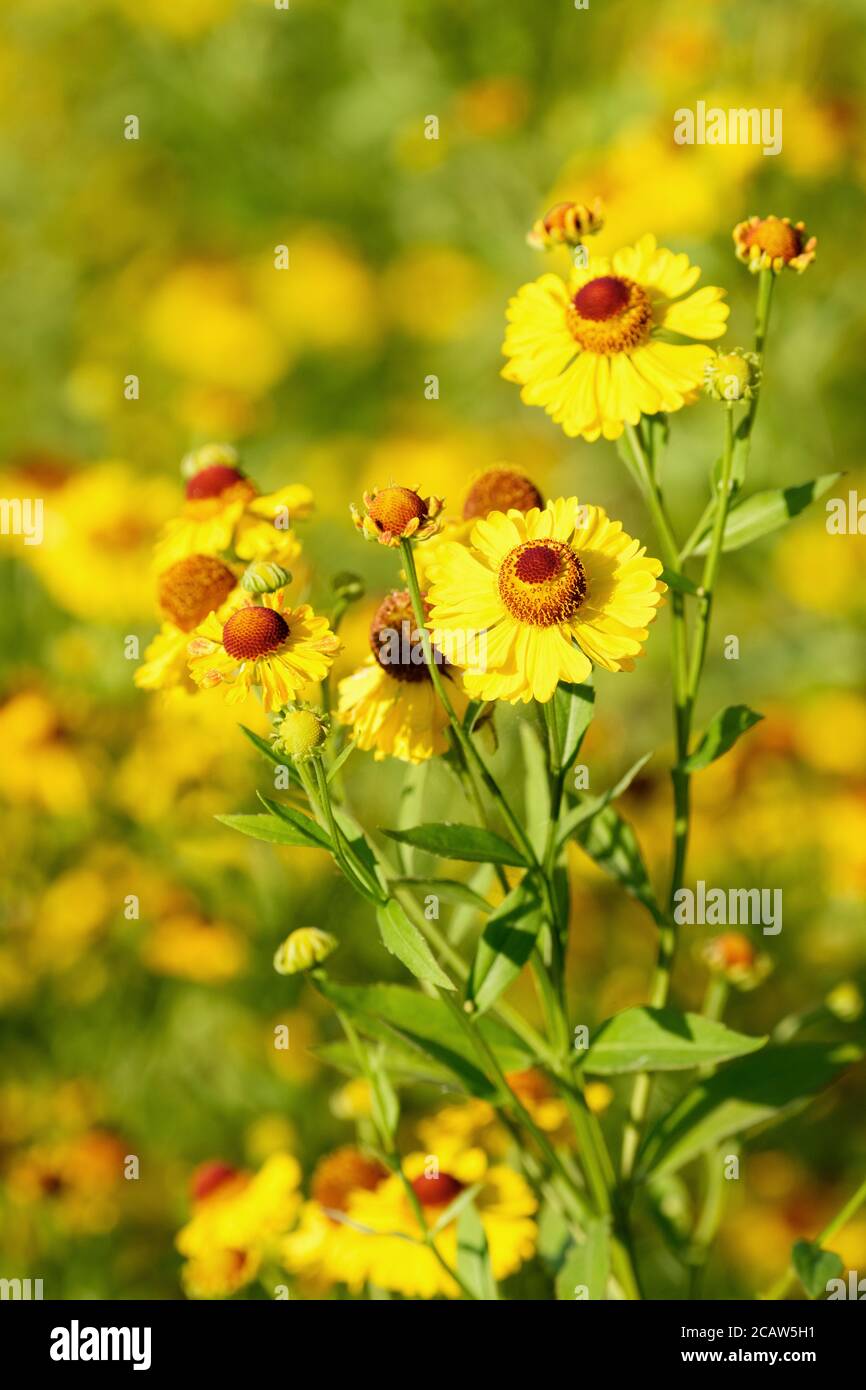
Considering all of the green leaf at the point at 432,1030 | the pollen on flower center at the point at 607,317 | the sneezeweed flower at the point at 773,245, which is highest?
the sneezeweed flower at the point at 773,245

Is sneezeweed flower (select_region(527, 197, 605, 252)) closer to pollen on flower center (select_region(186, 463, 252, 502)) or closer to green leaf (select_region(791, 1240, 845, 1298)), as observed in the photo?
pollen on flower center (select_region(186, 463, 252, 502))

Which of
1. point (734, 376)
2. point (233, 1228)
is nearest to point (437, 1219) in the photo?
point (233, 1228)

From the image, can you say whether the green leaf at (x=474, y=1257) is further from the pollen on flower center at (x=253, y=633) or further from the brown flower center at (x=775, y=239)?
the brown flower center at (x=775, y=239)

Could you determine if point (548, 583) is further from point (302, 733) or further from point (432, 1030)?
point (432, 1030)

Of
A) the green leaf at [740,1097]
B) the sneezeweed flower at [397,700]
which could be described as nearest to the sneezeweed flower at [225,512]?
the sneezeweed flower at [397,700]

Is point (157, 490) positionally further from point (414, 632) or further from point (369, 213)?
point (369, 213)

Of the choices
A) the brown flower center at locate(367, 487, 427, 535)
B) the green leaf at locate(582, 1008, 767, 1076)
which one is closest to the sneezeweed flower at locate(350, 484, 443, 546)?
the brown flower center at locate(367, 487, 427, 535)

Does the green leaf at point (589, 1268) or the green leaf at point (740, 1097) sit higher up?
the green leaf at point (740, 1097)
